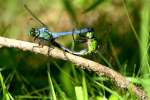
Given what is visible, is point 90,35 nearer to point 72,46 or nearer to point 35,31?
point 72,46

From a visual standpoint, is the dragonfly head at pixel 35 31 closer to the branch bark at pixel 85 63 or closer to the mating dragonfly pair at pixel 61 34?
the mating dragonfly pair at pixel 61 34

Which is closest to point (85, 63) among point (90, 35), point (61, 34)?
point (90, 35)

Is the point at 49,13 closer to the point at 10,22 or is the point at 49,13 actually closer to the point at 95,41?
the point at 10,22

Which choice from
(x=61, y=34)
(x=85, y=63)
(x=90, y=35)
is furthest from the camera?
(x=61, y=34)

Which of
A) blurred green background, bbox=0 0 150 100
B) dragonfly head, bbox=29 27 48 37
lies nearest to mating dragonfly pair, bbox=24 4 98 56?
dragonfly head, bbox=29 27 48 37

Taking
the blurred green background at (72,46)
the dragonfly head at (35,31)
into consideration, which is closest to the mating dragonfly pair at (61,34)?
the dragonfly head at (35,31)

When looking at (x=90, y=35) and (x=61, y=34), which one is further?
(x=61, y=34)

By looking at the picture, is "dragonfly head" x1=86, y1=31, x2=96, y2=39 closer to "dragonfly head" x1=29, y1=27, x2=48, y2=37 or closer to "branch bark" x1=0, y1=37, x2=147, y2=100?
"branch bark" x1=0, y1=37, x2=147, y2=100
